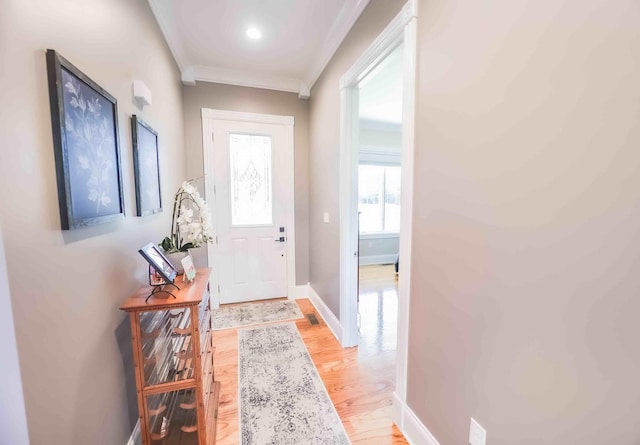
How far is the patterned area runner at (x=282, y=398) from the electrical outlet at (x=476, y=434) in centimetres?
71

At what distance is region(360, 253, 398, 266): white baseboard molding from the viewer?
17.8 feet

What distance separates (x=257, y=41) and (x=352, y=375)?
9.84ft

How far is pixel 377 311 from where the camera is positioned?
126 inches

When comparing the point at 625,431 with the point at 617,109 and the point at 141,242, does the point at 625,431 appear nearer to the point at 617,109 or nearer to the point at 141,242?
the point at 617,109

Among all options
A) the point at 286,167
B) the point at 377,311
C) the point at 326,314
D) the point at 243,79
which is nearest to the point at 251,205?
the point at 286,167

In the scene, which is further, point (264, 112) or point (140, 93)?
point (264, 112)

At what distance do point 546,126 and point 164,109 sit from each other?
2520 millimetres

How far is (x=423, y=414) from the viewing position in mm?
1410

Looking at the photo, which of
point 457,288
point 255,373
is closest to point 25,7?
point 457,288

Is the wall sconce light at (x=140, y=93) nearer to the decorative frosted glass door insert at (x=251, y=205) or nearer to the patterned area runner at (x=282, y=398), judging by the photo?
the decorative frosted glass door insert at (x=251, y=205)

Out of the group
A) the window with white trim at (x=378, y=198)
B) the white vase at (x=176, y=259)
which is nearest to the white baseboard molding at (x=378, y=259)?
the window with white trim at (x=378, y=198)

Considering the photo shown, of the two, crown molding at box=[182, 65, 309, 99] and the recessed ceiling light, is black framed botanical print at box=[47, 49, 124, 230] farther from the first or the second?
crown molding at box=[182, 65, 309, 99]

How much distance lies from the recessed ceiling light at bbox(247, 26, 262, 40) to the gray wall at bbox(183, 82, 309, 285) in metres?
0.83

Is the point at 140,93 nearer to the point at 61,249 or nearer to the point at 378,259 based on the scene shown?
the point at 61,249
